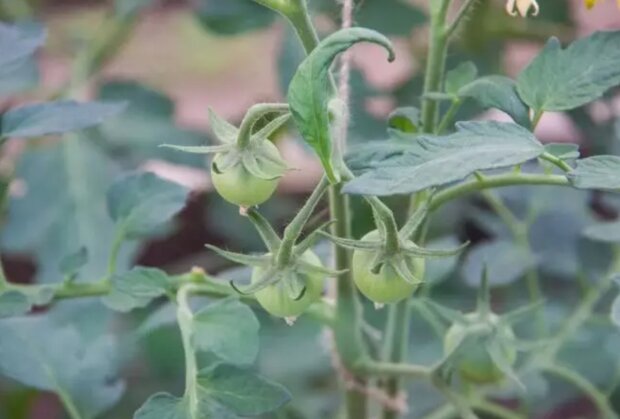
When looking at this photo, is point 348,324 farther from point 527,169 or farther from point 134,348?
point 134,348

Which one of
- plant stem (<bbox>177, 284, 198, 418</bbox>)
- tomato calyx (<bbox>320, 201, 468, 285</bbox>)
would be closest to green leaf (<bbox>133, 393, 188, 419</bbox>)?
plant stem (<bbox>177, 284, 198, 418</bbox>)

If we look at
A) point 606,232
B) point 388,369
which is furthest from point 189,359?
point 606,232

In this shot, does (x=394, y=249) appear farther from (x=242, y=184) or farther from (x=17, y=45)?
(x=17, y=45)

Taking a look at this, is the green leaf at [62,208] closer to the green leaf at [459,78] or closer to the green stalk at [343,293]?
the green stalk at [343,293]

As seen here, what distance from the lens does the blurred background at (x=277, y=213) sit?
0.77 metres

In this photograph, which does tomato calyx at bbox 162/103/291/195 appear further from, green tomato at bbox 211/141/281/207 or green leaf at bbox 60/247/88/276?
green leaf at bbox 60/247/88/276

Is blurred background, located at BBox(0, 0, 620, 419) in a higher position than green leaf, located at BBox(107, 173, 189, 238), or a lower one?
lower

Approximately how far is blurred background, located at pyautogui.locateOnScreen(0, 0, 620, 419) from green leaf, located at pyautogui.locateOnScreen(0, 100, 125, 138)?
80 millimetres

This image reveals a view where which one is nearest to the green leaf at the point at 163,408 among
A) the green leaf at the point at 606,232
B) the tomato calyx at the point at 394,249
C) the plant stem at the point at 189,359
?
the plant stem at the point at 189,359

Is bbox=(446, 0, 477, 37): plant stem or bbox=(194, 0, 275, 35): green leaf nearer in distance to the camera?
bbox=(446, 0, 477, 37): plant stem

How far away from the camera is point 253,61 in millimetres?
1879

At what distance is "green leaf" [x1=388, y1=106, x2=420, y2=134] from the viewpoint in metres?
0.48

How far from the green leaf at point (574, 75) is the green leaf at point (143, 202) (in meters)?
0.20

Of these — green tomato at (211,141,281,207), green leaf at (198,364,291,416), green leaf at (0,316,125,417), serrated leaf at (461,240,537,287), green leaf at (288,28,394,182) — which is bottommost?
serrated leaf at (461,240,537,287)
